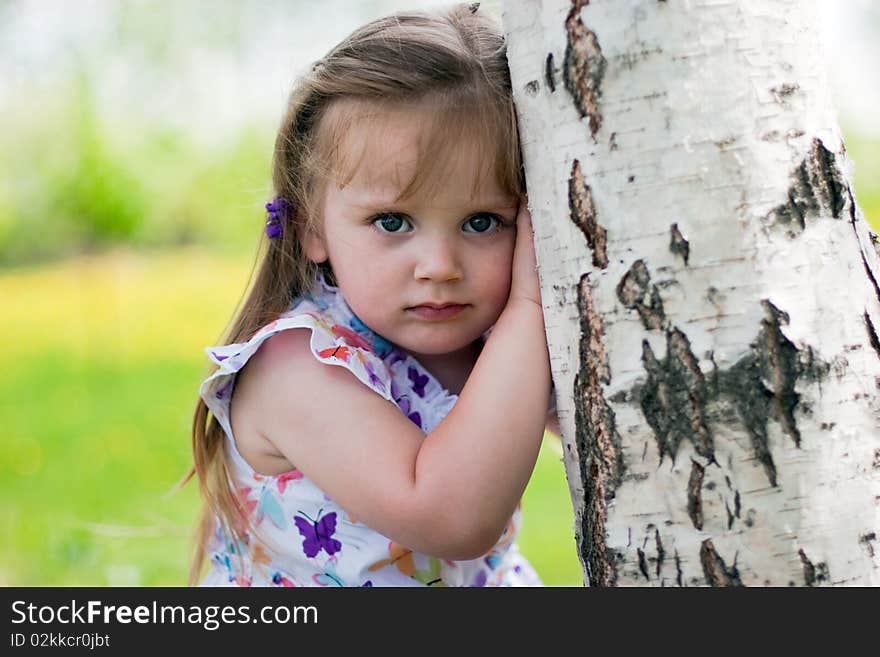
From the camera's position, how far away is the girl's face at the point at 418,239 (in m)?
1.83

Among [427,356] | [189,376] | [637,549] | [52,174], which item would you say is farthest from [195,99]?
[637,549]

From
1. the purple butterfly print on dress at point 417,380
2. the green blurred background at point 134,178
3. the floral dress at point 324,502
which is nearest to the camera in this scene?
the floral dress at point 324,502

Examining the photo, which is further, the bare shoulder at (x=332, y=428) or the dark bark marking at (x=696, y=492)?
the bare shoulder at (x=332, y=428)

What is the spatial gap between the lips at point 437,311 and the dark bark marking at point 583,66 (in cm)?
57

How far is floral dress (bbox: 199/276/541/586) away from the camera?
2033 mm

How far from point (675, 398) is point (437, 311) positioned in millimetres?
640

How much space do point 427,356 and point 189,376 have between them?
5237 millimetres

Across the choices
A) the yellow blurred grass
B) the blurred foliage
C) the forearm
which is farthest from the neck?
the blurred foliage

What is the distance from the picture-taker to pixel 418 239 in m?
1.86

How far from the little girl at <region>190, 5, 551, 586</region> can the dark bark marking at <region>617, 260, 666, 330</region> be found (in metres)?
0.30

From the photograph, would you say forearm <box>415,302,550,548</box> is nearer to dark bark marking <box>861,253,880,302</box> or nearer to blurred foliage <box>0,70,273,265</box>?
dark bark marking <box>861,253,880,302</box>

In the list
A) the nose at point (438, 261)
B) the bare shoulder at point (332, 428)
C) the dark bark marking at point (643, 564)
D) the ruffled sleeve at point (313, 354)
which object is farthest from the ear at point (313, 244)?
the dark bark marking at point (643, 564)

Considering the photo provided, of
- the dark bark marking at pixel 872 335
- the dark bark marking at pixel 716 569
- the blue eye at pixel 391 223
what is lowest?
the dark bark marking at pixel 716 569

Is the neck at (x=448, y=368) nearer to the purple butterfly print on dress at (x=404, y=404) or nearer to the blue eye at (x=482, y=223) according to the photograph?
the purple butterfly print on dress at (x=404, y=404)
